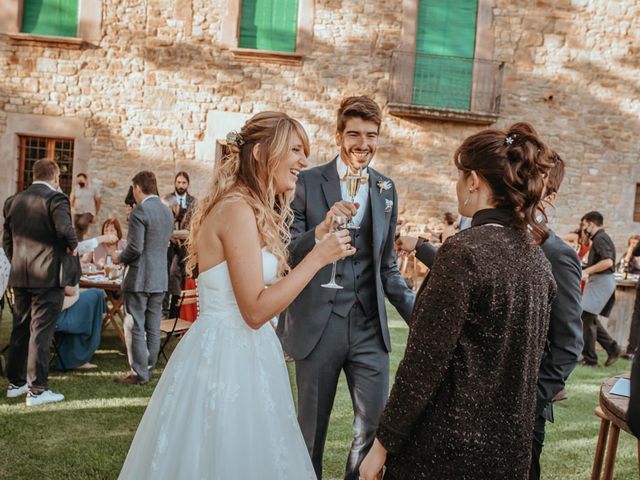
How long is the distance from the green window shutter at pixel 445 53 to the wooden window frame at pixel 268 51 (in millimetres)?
2276

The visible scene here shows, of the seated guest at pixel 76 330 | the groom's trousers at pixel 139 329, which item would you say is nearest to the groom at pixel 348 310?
the groom's trousers at pixel 139 329

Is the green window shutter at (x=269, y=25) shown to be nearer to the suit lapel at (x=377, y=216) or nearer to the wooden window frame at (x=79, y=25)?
the wooden window frame at (x=79, y=25)

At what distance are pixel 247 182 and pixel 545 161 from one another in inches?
43.2

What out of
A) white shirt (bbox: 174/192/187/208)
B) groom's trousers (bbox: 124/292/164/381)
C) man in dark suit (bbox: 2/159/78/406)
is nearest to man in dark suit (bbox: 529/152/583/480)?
man in dark suit (bbox: 2/159/78/406)

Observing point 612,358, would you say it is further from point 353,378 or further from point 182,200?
point 182,200

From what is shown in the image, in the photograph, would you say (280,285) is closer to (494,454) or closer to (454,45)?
Answer: (494,454)

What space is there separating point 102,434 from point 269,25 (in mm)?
9950

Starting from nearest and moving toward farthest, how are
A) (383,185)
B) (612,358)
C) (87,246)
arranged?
(383,185)
(87,246)
(612,358)

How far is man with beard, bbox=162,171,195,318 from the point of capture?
26.6 ft

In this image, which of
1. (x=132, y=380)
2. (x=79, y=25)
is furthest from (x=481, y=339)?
(x=79, y=25)

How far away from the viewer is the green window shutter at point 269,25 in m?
12.5

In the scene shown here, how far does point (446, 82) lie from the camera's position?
12.9 m

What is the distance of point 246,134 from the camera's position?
2.42 m

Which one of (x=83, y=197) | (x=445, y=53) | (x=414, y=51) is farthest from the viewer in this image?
(x=445, y=53)
